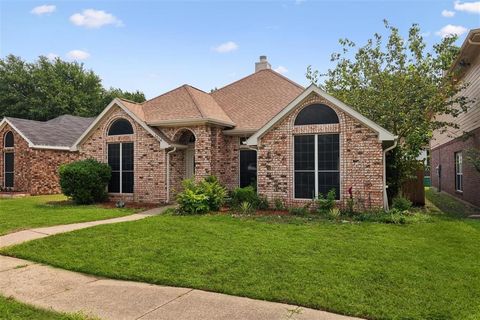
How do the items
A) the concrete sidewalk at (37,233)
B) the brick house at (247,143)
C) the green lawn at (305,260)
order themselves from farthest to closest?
the brick house at (247,143)
the concrete sidewalk at (37,233)
the green lawn at (305,260)

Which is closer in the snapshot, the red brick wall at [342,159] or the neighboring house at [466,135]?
the red brick wall at [342,159]

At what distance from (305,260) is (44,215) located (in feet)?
31.1

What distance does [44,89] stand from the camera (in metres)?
39.5

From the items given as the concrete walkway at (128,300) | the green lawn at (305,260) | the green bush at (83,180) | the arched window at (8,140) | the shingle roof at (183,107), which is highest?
the shingle roof at (183,107)

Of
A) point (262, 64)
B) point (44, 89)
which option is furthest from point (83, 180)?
point (44, 89)

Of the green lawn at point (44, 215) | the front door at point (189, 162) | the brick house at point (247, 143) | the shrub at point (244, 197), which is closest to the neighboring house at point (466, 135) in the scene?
the brick house at point (247, 143)

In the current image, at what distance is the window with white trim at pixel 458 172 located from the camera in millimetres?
16653

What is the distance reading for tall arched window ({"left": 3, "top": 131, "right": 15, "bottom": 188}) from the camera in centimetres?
2106

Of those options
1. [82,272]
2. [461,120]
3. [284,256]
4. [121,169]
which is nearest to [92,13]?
[121,169]

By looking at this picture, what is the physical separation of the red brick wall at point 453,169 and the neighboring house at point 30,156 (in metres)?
20.1

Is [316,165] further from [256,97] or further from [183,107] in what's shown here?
[183,107]

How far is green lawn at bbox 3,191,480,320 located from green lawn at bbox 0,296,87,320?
4.62ft

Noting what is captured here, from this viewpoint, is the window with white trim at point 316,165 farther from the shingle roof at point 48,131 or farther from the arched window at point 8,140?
the arched window at point 8,140

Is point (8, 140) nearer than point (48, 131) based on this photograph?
Yes
